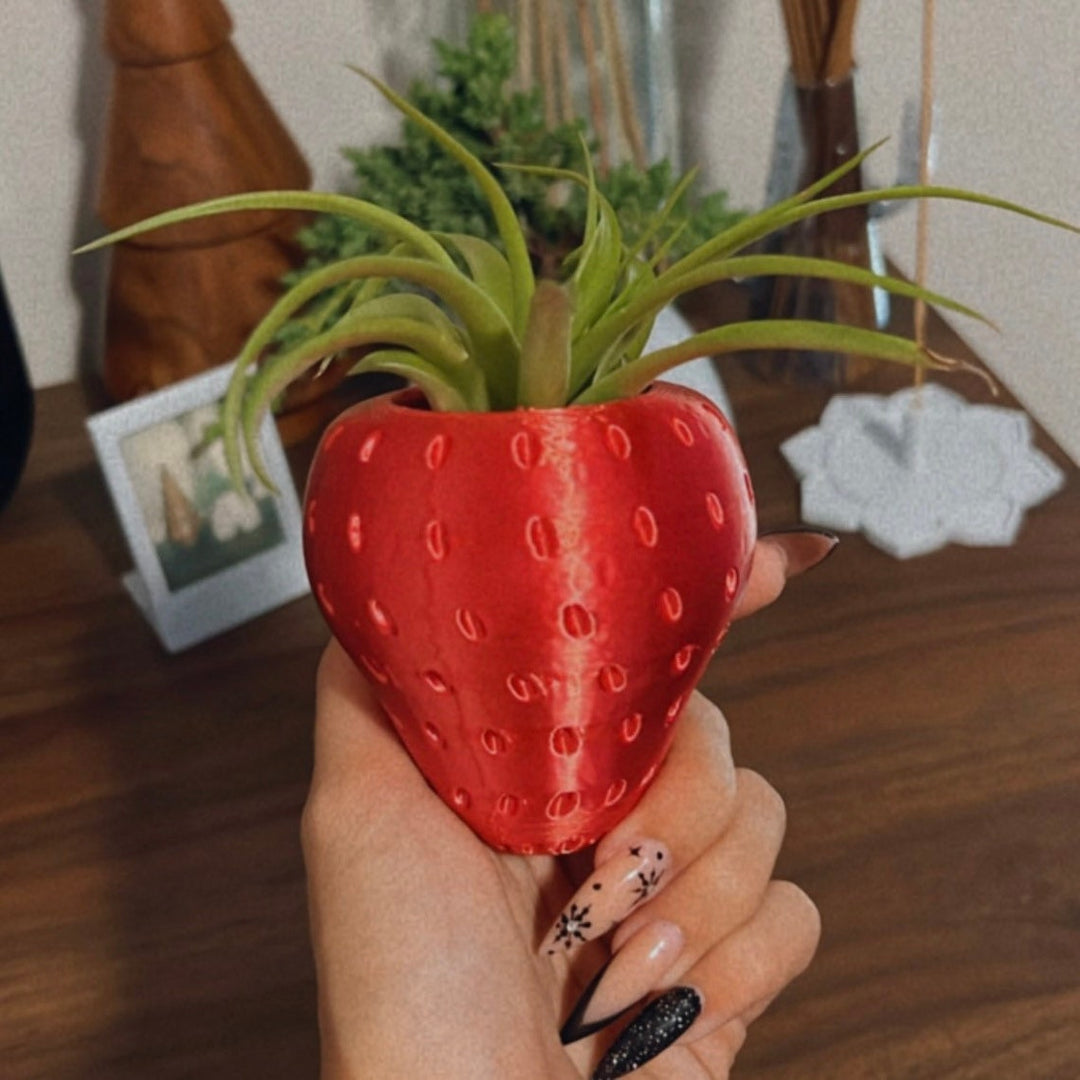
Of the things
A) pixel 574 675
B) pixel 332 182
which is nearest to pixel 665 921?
pixel 574 675

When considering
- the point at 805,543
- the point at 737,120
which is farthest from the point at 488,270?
the point at 737,120

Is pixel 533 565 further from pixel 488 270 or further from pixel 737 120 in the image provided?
pixel 737 120

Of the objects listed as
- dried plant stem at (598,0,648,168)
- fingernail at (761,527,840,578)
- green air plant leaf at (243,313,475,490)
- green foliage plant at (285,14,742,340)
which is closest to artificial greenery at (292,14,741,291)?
green foliage plant at (285,14,742,340)

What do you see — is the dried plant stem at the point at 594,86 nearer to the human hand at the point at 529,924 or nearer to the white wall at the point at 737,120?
the white wall at the point at 737,120

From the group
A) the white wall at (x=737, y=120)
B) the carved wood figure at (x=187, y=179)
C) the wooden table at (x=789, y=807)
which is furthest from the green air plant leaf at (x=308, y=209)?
the white wall at (x=737, y=120)

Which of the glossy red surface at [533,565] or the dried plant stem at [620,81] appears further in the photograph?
the dried plant stem at [620,81]

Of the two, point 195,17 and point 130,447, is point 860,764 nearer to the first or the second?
point 130,447

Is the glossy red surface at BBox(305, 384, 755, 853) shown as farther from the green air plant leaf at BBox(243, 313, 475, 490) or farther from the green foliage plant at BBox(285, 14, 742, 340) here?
the green foliage plant at BBox(285, 14, 742, 340)
